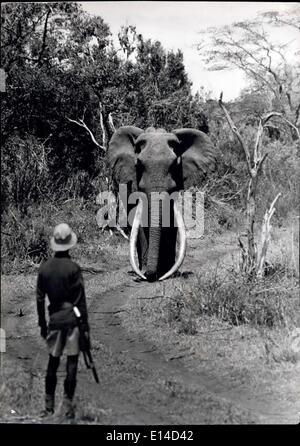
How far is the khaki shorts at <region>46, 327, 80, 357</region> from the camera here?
593 centimetres

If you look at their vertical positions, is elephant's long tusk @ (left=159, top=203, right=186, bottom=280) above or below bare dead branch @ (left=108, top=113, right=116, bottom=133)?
below

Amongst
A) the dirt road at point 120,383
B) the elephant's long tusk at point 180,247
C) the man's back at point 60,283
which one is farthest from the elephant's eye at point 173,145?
the man's back at point 60,283

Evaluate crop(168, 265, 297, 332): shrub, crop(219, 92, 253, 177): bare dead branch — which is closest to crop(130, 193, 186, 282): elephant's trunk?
crop(168, 265, 297, 332): shrub

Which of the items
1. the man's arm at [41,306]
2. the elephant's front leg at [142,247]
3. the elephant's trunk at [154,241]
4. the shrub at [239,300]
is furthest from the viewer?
the elephant's front leg at [142,247]

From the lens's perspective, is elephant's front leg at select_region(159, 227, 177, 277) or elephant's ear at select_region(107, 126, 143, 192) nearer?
elephant's front leg at select_region(159, 227, 177, 277)

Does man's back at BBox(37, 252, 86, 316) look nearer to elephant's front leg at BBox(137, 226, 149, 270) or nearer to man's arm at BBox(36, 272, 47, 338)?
man's arm at BBox(36, 272, 47, 338)

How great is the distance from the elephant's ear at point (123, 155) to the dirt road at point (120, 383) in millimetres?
1985

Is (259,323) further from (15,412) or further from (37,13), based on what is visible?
(37,13)

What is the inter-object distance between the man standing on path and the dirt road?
1.61 feet

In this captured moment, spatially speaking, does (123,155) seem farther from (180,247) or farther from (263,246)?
(263,246)

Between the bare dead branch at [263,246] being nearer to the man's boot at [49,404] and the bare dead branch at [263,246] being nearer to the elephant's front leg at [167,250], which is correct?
the elephant's front leg at [167,250]

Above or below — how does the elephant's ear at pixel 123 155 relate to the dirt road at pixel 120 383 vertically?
above

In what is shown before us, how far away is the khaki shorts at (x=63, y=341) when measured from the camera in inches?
233
